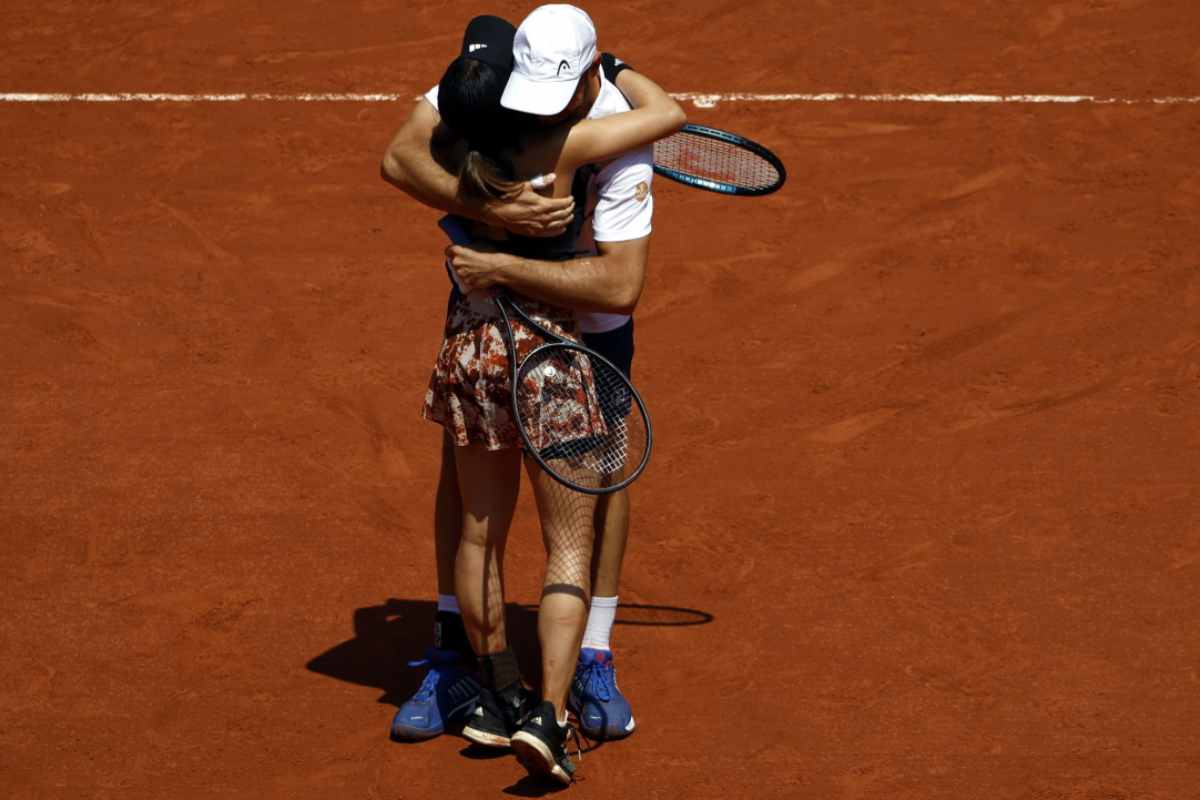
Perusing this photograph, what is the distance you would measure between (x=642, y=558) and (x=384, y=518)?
1.06 metres

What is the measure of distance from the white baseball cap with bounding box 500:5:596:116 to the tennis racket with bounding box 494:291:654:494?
2.02 ft

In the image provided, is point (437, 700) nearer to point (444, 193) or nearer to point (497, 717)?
point (497, 717)

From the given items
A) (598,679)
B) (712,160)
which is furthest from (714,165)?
(598,679)

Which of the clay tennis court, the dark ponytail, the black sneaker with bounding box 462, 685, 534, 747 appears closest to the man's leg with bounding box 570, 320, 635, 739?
the clay tennis court

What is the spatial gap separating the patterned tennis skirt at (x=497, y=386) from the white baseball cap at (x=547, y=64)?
0.65m

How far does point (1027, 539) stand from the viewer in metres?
6.81

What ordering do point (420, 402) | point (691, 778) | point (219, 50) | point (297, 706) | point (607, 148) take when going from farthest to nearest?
point (219, 50)
point (420, 402)
point (297, 706)
point (691, 778)
point (607, 148)

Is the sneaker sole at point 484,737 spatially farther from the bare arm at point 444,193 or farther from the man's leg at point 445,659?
the bare arm at point 444,193

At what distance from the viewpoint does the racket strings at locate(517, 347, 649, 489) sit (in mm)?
5320

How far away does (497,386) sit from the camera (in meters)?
5.32

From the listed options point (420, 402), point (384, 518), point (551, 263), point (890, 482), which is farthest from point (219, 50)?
point (551, 263)

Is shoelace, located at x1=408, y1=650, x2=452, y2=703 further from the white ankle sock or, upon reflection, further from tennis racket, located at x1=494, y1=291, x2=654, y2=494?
tennis racket, located at x1=494, y1=291, x2=654, y2=494

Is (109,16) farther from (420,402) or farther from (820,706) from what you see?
(820,706)

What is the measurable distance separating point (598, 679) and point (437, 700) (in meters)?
0.53
